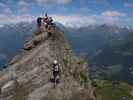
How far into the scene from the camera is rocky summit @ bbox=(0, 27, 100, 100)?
47969 millimetres

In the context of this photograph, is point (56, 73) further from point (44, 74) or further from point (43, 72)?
point (43, 72)

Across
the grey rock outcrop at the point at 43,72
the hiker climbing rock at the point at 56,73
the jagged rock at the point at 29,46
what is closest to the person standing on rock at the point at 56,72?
the hiker climbing rock at the point at 56,73

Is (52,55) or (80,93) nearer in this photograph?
(80,93)

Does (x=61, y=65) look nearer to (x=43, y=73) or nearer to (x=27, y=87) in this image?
(x=43, y=73)

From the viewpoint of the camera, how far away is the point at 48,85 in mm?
48250

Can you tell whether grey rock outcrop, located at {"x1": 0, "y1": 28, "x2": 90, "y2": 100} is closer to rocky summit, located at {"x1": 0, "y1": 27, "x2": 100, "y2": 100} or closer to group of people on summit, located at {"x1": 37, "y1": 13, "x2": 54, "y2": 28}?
rocky summit, located at {"x1": 0, "y1": 27, "x2": 100, "y2": 100}

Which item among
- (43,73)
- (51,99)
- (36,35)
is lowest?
(51,99)

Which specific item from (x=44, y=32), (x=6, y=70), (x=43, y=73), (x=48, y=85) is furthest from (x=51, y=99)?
(x=44, y=32)

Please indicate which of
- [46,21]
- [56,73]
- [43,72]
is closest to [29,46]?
[46,21]

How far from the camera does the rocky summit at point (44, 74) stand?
4797 cm

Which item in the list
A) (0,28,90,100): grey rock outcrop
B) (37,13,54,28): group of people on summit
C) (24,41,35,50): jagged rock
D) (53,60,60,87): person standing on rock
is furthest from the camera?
(37,13,54,28): group of people on summit

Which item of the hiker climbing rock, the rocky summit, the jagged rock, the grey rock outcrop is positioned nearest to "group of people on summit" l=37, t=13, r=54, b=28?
the grey rock outcrop

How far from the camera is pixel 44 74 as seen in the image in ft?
167

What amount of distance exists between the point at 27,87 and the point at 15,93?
2325 mm
